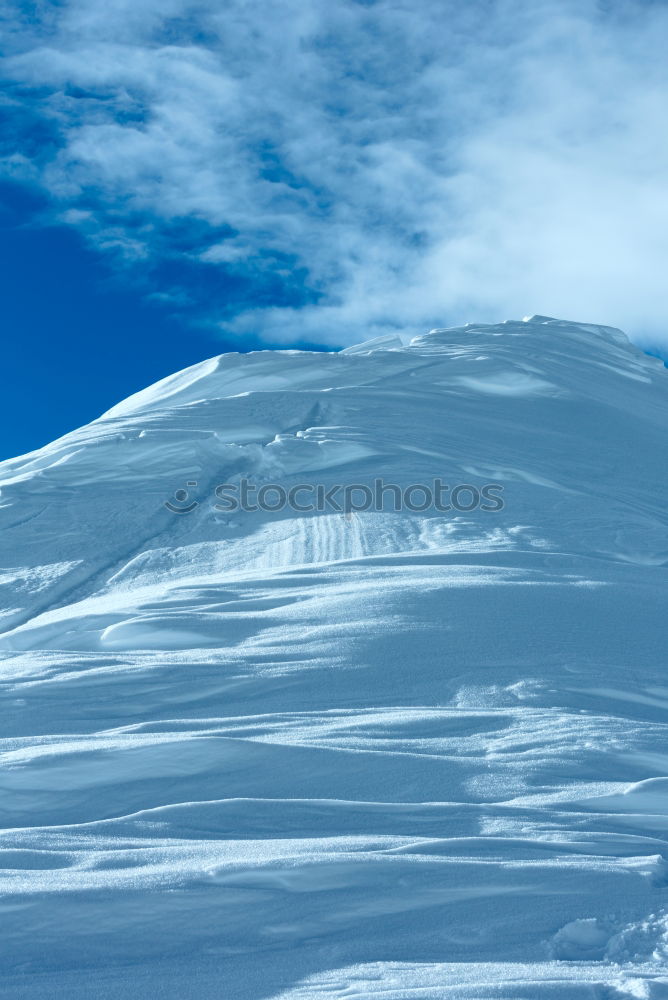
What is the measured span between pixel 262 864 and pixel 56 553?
170 inches

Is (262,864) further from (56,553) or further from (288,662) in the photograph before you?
(56,553)

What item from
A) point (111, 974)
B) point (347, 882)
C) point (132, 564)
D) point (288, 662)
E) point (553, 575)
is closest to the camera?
point (111, 974)

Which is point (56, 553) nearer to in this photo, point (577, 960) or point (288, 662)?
point (288, 662)

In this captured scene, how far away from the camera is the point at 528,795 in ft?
10.4

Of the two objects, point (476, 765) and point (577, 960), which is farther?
point (476, 765)

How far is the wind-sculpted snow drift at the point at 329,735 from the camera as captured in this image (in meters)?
2.34

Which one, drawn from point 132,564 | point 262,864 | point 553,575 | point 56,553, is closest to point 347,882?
point 262,864

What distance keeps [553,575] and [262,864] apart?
3302mm

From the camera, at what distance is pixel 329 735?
139 inches

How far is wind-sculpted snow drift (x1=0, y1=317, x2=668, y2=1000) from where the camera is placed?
92.2 inches

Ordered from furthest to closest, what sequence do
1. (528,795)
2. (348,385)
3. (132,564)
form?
(348,385) < (132,564) < (528,795)

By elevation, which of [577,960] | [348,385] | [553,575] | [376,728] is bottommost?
[577,960]

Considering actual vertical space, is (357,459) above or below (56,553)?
above

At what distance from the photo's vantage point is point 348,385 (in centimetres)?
1066
